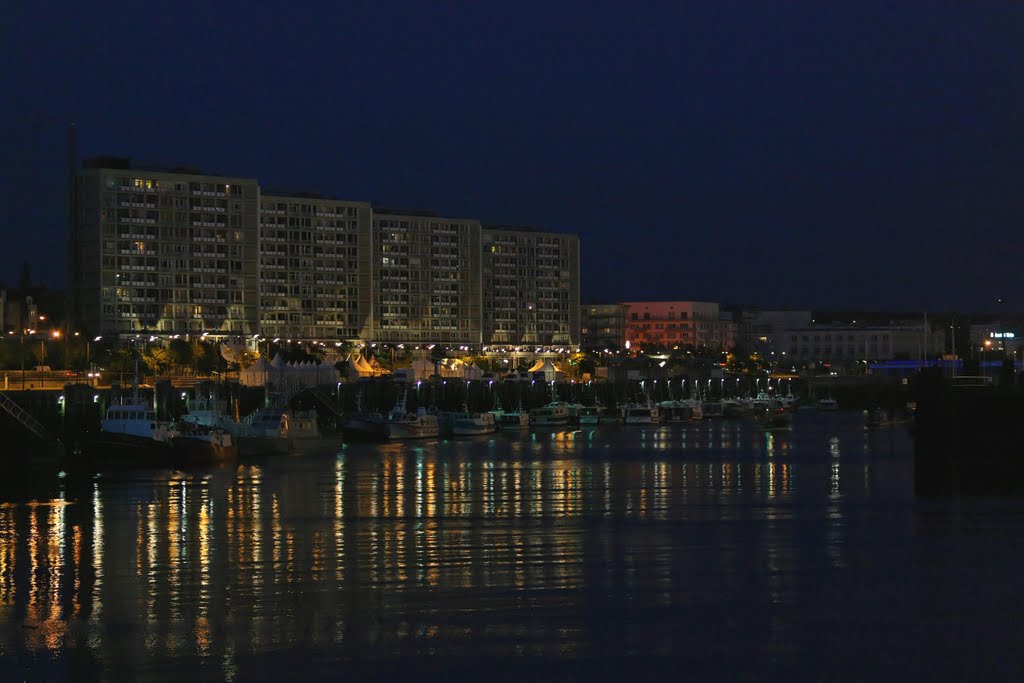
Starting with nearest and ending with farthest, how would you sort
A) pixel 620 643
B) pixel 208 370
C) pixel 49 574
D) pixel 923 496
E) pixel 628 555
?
pixel 620 643
pixel 49 574
pixel 628 555
pixel 923 496
pixel 208 370

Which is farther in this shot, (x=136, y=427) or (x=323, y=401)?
(x=323, y=401)

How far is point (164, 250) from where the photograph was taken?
6363 inches

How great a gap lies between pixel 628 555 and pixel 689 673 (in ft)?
33.4

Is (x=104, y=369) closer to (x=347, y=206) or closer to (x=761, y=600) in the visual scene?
(x=347, y=206)

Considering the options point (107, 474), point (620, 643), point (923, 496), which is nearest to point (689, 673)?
point (620, 643)

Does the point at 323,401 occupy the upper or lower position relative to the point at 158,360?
lower

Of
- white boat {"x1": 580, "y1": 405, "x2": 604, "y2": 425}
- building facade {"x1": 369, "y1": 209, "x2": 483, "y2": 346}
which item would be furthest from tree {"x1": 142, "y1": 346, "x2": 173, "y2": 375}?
building facade {"x1": 369, "y1": 209, "x2": 483, "y2": 346}

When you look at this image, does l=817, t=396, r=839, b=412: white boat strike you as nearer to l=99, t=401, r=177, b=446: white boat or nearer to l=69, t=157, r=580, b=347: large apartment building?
l=69, t=157, r=580, b=347: large apartment building

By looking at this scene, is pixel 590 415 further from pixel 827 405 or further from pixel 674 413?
pixel 827 405

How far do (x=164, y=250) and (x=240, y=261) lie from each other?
1045 centimetres

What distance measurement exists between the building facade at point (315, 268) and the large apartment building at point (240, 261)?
14cm

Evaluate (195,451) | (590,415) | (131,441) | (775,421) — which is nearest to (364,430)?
(195,451)

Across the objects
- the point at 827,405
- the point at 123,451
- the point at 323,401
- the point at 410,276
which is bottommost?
the point at 827,405

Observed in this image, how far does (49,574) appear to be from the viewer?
2625cm
